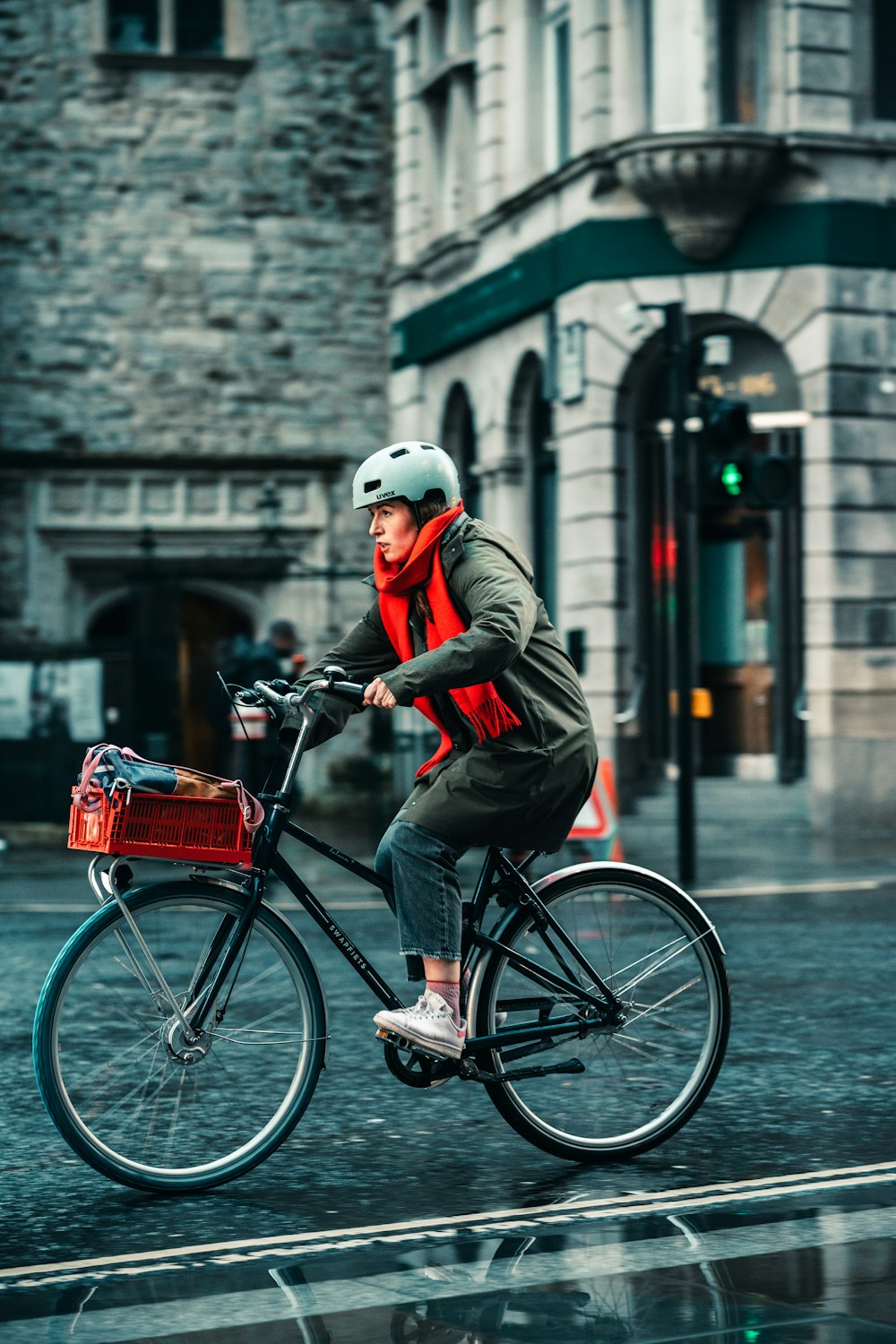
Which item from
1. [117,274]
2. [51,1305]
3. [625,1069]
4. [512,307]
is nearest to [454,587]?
[625,1069]

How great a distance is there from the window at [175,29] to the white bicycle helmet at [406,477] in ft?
76.9

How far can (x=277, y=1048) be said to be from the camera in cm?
518

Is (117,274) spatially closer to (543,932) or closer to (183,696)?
(183,696)

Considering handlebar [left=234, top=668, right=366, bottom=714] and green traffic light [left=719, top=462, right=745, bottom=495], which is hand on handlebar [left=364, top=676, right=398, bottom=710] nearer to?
handlebar [left=234, top=668, right=366, bottom=714]

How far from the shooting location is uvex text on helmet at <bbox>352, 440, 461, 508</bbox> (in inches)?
204

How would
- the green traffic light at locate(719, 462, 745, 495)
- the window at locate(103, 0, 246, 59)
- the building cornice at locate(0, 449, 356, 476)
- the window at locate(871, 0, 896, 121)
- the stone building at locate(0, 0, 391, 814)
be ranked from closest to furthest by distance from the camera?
the green traffic light at locate(719, 462, 745, 495) < the window at locate(871, 0, 896, 121) < the building cornice at locate(0, 449, 356, 476) < the stone building at locate(0, 0, 391, 814) < the window at locate(103, 0, 246, 59)

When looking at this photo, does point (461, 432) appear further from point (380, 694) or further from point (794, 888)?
point (380, 694)

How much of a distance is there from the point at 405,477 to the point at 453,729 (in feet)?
2.06

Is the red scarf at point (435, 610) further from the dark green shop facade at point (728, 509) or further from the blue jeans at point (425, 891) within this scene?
the dark green shop facade at point (728, 509)

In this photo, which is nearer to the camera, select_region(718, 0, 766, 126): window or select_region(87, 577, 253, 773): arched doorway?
select_region(87, 577, 253, 773): arched doorway

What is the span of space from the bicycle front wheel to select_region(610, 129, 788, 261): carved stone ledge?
47.3 ft

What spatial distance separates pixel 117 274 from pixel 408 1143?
74.9ft

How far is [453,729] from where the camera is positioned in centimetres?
525

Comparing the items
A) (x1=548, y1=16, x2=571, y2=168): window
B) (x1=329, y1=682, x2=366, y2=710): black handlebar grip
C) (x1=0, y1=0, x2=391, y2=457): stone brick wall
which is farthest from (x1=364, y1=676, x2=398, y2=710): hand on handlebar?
(x1=0, y1=0, x2=391, y2=457): stone brick wall
